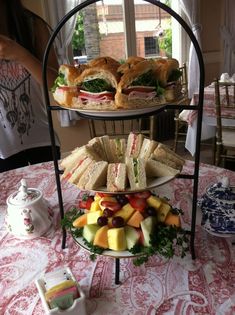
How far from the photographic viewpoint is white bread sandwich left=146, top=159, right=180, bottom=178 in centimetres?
69

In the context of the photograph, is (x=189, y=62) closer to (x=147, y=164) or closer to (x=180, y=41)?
(x=180, y=41)

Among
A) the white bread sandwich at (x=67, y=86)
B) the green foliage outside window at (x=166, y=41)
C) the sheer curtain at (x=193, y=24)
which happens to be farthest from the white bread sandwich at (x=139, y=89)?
the green foliage outside window at (x=166, y=41)

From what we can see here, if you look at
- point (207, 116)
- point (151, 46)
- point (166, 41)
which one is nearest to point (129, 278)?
point (207, 116)

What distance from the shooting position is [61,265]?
76cm

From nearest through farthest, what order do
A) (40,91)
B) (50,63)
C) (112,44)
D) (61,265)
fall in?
1. (61,265)
2. (50,63)
3. (40,91)
4. (112,44)

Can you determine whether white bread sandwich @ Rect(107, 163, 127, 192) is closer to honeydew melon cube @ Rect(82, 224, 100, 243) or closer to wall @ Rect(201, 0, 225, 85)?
honeydew melon cube @ Rect(82, 224, 100, 243)

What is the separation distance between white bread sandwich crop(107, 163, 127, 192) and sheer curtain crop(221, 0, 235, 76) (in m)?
3.44

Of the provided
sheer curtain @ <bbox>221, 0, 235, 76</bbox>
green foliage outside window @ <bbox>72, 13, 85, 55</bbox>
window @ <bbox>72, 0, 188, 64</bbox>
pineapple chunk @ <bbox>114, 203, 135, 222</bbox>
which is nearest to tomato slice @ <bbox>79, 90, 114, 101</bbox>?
pineapple chunk @ <bbox>114, 203, 135, 222</bbox>

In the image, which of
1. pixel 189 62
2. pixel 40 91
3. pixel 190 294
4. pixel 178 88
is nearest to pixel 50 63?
pixel 40 91

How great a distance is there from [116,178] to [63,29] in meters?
2.52

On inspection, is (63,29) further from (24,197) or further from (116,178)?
(116,178)

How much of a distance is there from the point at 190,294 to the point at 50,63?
2.91 feet

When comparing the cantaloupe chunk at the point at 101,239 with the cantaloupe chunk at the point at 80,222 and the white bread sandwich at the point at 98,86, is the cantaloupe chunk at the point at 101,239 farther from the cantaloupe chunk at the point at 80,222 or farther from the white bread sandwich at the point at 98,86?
the white bread sandwich at the point at 98,86

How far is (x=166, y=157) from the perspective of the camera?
74 cm
